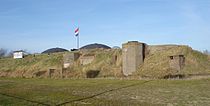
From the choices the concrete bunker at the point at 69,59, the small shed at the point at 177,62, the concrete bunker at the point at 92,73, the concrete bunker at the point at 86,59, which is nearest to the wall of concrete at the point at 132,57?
the small shed at the point at 177,62

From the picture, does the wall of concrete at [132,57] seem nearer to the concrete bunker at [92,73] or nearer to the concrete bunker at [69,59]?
the concrete bunker at [92,73]

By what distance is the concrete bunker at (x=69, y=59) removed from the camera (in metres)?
52.2

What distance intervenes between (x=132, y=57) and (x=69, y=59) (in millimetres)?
16962

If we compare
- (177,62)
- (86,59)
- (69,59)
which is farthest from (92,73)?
(177,62)

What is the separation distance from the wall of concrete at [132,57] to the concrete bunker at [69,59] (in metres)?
14.8

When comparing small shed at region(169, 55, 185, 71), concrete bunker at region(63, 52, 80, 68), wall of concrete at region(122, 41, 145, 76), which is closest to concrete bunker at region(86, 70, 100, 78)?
wall of concrete at region(122, 41, 145, 76)

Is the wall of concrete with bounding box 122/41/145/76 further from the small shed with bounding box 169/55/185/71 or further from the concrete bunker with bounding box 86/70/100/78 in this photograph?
the concrete bunker with bounding box 86/70/100/78

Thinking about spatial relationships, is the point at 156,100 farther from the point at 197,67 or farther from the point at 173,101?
the point at 197,67

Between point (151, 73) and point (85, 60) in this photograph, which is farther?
point (85, 60)

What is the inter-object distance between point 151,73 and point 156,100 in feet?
70.4

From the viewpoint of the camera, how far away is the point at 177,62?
35.8 m

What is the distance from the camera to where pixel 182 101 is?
14648 mm

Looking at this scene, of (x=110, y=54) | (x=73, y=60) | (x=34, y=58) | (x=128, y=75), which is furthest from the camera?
(x=34, y=58)

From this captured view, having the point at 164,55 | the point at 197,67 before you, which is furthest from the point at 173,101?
the point at 164,55
